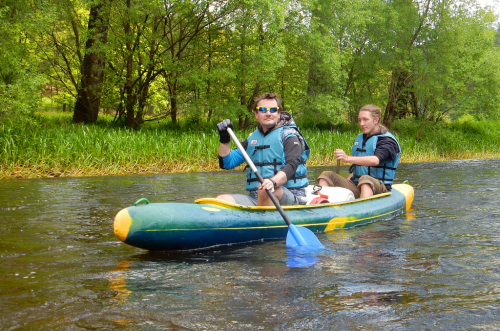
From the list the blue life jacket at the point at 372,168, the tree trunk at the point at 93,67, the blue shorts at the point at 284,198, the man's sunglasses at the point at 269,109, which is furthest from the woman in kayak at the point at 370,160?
the tree trunk at the point at 93,67

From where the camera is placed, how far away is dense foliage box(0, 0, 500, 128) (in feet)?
42.9

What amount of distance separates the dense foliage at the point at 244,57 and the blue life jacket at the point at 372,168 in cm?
687

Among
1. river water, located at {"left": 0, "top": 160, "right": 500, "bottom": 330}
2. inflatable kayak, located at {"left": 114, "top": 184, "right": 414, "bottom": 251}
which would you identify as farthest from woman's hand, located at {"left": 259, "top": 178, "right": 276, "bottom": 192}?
river water, located at {"left": 0, "top": 160, "right": 500, "bottom": 330}

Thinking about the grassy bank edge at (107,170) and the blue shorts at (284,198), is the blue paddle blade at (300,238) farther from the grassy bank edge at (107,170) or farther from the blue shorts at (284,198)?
the grassy bank edge at (107,170)

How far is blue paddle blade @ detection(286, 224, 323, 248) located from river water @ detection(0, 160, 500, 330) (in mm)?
103

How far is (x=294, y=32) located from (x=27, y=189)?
441 inches

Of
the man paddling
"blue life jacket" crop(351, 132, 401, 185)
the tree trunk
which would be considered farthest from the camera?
the tree trunk

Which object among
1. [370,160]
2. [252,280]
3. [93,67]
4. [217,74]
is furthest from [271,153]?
[93,67]

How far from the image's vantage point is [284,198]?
428 cm

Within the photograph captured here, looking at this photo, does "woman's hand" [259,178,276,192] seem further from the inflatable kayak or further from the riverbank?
the riverbank

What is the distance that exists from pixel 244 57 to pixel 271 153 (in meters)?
10.6

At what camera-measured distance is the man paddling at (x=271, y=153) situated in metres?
4.10

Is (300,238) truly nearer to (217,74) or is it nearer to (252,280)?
(252,280)

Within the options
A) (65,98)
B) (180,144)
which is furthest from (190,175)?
(65,98)
